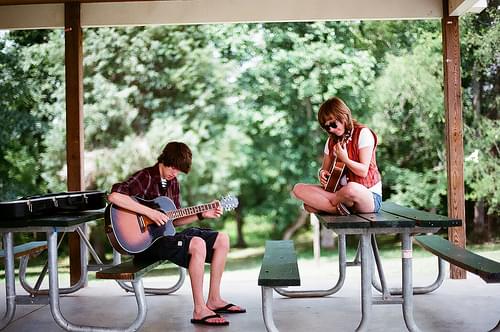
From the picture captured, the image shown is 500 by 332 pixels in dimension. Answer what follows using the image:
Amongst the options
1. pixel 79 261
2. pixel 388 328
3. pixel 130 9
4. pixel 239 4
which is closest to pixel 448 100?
pixel 239 4

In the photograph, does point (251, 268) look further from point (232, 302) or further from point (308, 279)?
point (232, 302)

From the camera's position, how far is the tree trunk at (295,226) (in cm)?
1023

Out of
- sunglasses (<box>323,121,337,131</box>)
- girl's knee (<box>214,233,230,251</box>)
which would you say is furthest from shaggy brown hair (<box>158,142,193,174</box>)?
sunglasses (<box>323,121,337,131</box>)

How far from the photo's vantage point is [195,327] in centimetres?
401

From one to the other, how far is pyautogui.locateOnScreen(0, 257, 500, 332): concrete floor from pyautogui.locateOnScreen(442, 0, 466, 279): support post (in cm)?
51

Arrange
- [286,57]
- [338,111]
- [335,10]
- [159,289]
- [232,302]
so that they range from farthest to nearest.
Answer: [286,57]
[335,10]
[159,289]
[232,302]
[338,111]

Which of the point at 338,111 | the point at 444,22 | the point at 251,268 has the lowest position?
the point at 251,268

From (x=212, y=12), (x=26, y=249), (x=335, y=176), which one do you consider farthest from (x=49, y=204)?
(x=212, y=12)

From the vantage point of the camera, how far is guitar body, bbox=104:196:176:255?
13.1ft

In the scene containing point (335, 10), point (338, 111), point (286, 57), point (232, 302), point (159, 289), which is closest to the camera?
point (338, 111)

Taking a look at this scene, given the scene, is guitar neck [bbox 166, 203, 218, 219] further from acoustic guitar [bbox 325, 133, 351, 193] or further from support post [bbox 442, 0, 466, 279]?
support post [bbox 442, 0, 466, 279]

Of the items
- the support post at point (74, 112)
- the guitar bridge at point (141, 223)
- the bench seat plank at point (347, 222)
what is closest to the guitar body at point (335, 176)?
the bench seat plank at point (347, 222)

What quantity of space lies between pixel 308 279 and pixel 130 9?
8.64 feet

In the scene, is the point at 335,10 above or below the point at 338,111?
above
